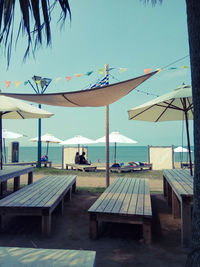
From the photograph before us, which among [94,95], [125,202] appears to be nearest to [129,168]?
[94,95]

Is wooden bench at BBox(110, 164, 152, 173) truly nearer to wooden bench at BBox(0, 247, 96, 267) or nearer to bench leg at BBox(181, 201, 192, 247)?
bench leg at BBox(181, 201, 192, 247)

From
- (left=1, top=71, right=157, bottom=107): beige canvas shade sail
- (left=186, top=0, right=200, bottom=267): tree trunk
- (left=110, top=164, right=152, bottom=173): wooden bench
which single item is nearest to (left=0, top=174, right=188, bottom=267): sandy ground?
(left=186, top=0, right=200, bottom=267): tree trunk

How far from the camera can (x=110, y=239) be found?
→ 2926 millimetres

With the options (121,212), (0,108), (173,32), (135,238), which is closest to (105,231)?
(135,238)

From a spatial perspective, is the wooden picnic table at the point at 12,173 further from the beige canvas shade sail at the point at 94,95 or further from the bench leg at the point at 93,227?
the bench leg at the point at 93,227

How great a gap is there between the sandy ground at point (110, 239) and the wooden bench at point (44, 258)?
871mm

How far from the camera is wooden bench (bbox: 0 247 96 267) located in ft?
4.63

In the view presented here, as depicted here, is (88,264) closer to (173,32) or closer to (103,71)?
(173,32)

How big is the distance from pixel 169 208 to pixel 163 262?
232 cm

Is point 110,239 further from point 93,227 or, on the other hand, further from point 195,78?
point 195,78

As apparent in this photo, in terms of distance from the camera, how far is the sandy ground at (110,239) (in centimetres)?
239

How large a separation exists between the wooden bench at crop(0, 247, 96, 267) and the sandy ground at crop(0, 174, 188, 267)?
2.86 feet

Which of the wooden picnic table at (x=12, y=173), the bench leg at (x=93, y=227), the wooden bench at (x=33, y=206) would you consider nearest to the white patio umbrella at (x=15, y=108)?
the wooden picnic table at (x=12, y=173)

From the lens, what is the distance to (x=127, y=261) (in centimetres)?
233
